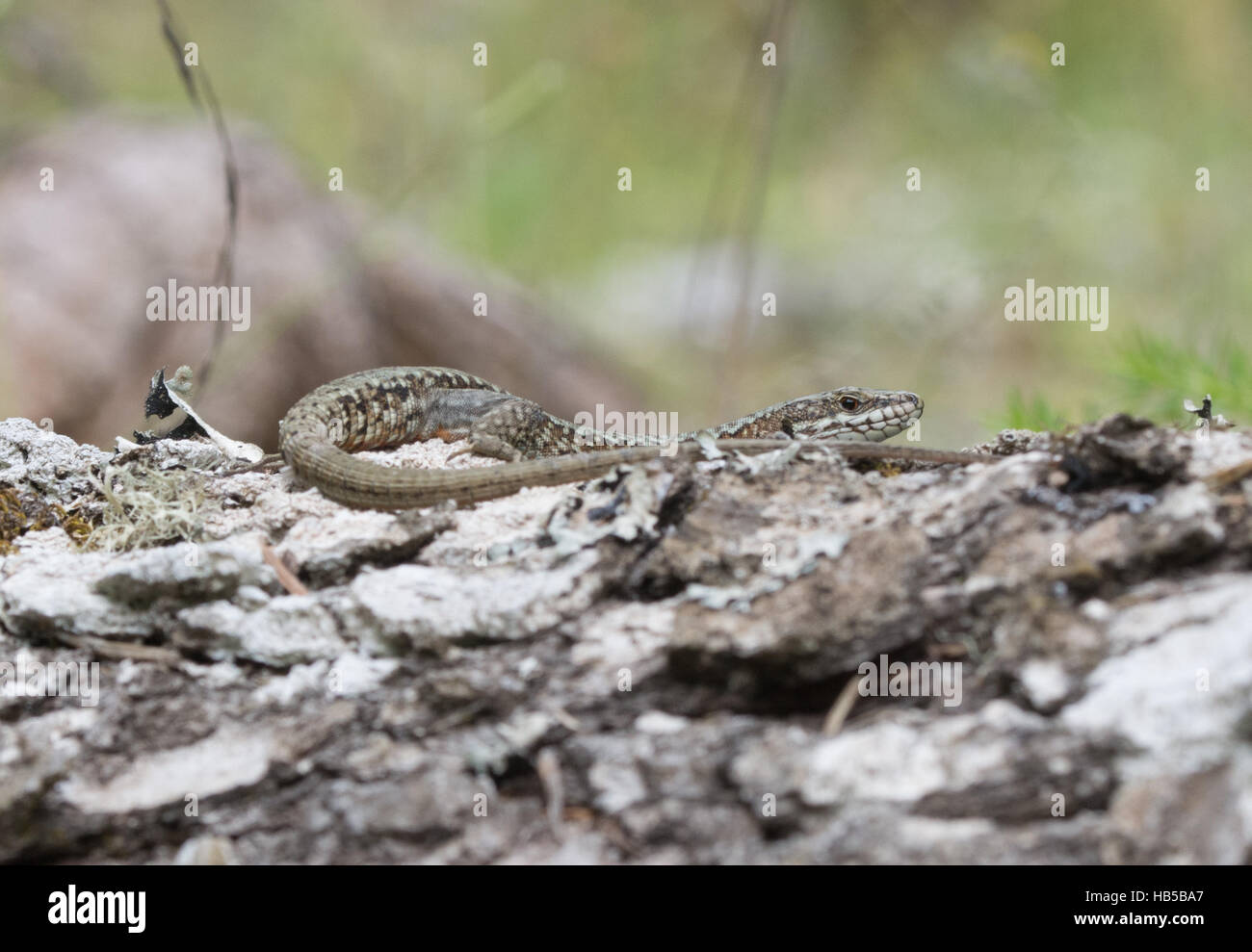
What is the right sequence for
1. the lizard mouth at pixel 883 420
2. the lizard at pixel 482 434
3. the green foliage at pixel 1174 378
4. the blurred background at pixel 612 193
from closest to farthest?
the lizard at pixel 482 434 → the lizard mouth at pixel 883 420 → the green foliage at pixel 1174 378 → the blurred background at pixel 612 193

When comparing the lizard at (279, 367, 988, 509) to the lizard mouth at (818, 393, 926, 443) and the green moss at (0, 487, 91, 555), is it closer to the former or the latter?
the lizard mouth at (818, 393, 926, 443)

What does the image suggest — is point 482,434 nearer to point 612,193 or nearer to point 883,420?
Answer: point 883,420

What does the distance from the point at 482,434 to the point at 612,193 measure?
861cm

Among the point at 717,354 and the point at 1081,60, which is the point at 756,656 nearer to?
the point at 717,354

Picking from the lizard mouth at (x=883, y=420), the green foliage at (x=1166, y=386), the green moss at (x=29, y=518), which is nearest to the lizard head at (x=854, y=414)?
the lizard mouth at (x=883, y=420)

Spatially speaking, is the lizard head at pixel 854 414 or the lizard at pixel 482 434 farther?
the lizard head at pixel 854 414

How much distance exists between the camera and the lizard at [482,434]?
3.62 meters

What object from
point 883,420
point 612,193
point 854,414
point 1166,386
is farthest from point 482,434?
point 612,193

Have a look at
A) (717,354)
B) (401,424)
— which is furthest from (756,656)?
(717,354)

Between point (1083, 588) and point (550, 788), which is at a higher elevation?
point (1083, 588)

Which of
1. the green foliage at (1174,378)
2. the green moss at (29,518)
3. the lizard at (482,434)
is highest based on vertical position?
the green foliage at (1174,378)

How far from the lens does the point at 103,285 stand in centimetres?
886

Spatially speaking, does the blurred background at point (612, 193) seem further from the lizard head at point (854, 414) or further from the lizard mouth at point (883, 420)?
the lizard mouth at point (883, 420)

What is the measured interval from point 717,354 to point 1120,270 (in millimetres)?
4385
